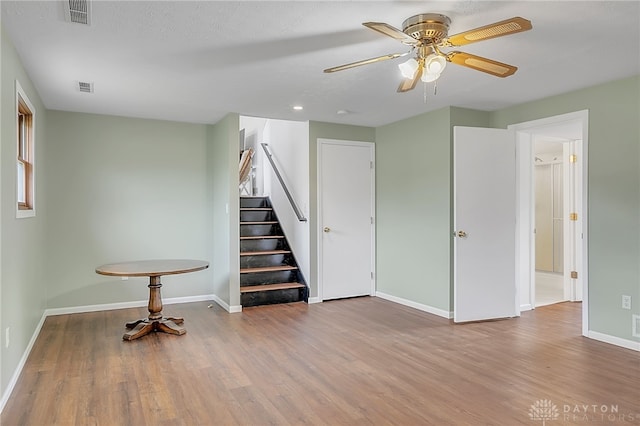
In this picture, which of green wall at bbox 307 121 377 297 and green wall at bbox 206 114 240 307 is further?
green wall at bbox 307 121 377 297

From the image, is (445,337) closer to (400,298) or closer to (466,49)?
(400,298)

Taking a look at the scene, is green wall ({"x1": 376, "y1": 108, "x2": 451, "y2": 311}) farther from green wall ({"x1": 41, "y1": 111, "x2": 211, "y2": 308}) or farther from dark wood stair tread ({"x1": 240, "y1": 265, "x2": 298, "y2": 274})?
green wall ({"x1": 41, "y1": 111, "x2": 211, "y2": 308})

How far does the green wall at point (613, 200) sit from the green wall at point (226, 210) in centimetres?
358

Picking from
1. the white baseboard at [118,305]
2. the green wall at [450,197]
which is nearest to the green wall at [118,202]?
the white baseboard at [118,305]

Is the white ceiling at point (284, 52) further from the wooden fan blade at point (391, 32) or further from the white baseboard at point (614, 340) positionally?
the white baseboard at point (614, 340)

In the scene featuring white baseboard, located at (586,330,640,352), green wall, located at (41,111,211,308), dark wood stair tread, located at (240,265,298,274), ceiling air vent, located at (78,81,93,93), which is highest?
ceiling air vent, located at (78,81,93,93)

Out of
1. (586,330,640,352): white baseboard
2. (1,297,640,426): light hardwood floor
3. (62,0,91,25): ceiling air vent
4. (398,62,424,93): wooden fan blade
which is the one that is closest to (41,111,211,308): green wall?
(1,297,640,426): light hardwood floor

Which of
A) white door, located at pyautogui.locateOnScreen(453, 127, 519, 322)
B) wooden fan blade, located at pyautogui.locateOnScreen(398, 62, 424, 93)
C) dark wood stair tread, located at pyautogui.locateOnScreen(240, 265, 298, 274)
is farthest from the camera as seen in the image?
dark wood stair tread, located at pyautogui.locateOnScreen(240, 265, 298, 274)

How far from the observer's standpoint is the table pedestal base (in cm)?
391

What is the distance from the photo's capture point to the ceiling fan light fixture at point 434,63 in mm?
2422

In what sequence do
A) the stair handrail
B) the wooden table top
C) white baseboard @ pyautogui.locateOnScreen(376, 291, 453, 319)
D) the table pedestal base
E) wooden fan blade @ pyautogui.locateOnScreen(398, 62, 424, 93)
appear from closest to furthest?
wooden fan blade @ pyautogui.locateOnScreen(398, 62, 424, 93), the wooden table top, the table pedestal base, white baseboard @ pyautogui.locateOnScreen(376, 291, 453, 319), the stair handrail

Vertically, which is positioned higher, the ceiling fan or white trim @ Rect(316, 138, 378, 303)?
the ceiling fan

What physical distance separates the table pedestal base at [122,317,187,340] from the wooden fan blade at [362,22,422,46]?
3202 mm

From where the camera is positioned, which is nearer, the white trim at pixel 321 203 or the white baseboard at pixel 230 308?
the white baseboard at pixel 230 308
